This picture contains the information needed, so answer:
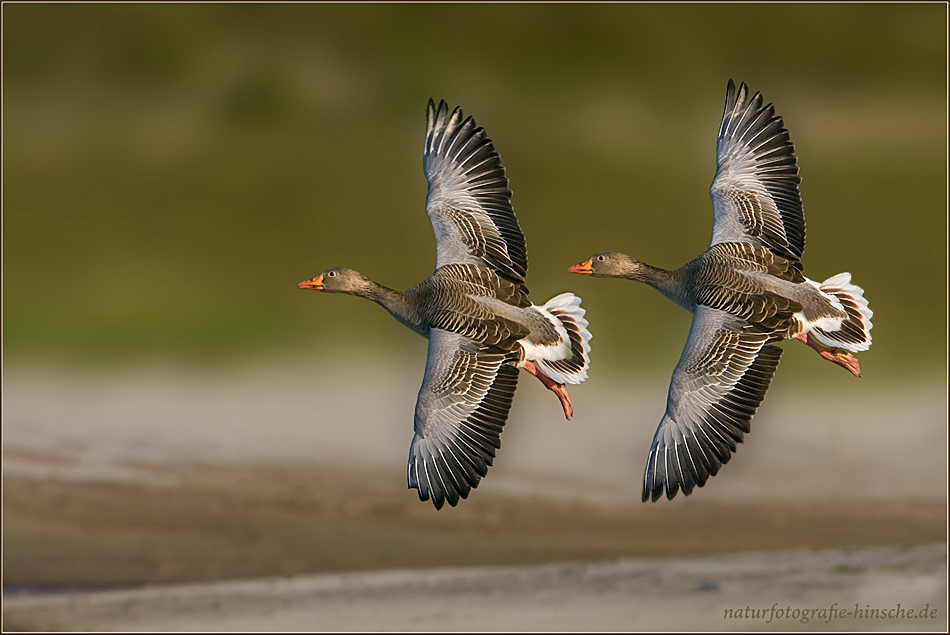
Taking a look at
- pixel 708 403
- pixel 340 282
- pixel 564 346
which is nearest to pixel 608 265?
pixel 564 346

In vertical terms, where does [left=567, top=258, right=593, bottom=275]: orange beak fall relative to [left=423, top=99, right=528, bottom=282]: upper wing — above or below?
below

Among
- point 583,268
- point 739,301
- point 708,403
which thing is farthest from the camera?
point 583,268

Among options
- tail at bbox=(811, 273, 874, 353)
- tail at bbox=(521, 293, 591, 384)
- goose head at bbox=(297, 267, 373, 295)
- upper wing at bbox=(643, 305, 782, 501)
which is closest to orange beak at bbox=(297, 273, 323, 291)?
goose head at bbox=(297, 267, 373, 295)

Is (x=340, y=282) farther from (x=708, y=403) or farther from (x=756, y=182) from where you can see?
(x=756, y=182)

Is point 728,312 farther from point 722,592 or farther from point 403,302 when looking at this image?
point 722,592

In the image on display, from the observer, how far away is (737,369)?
7.81 metres

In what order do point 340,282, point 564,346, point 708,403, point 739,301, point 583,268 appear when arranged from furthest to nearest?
point 340,282 → point 583,268 → point 564,346 → point 739,301 → point 708,403

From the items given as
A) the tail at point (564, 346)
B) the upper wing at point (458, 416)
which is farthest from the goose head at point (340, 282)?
the tail at point (564, 346)

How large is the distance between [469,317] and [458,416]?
0.69m

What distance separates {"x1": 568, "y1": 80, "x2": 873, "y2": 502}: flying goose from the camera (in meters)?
7.73

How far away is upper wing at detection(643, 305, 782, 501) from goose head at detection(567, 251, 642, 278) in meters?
0.91

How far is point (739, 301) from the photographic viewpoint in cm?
800

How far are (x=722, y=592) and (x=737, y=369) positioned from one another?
4.10 meters

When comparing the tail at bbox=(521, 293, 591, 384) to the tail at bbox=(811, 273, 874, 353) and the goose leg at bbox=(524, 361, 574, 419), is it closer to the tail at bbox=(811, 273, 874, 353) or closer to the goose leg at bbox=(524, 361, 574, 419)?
the goose leg at bbox=(524, 361, 574, 419)
